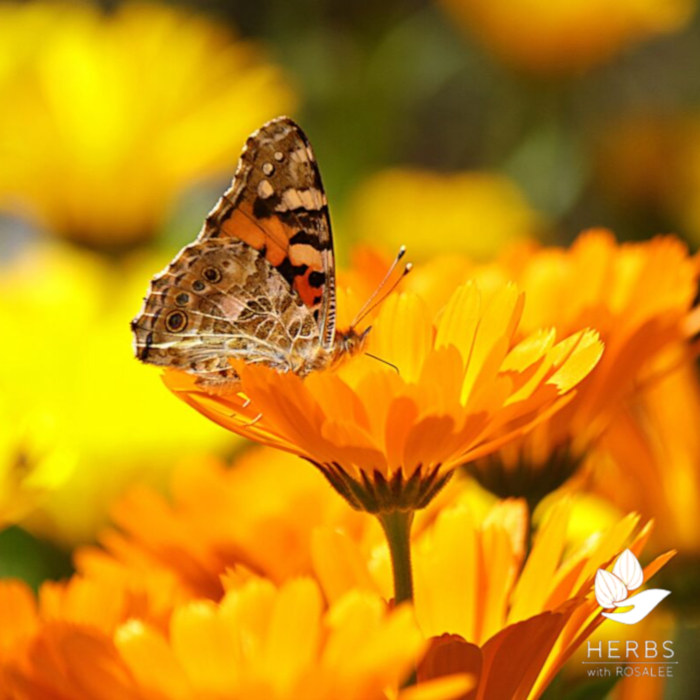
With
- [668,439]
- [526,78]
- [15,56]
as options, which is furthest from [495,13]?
[668,439]

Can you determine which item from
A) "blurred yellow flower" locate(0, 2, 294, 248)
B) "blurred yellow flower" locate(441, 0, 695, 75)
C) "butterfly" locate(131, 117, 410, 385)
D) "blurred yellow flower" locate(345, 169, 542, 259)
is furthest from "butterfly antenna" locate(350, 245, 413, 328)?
"blurred yellow flower" locate(441, 0, 695, 75)

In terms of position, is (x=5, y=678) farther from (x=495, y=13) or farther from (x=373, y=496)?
(x=495, y=13)

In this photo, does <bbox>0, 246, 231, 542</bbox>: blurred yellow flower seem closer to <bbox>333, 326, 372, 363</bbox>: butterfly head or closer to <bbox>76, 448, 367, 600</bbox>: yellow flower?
<bbox>76, 448, 367, 600</bbox>: yellow flower

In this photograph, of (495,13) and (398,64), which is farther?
(495,13)

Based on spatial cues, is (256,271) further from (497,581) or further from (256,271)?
(497,581)

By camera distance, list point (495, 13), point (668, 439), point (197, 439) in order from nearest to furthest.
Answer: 1. point (668, 439)
2. point (197, 439)
3. point (495, 13)

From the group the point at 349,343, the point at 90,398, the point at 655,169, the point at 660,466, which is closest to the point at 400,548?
the point at 349,343

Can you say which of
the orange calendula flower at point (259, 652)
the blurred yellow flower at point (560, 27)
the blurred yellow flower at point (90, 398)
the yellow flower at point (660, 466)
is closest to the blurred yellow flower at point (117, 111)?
the blurred yellow flower at point (90, 398)
